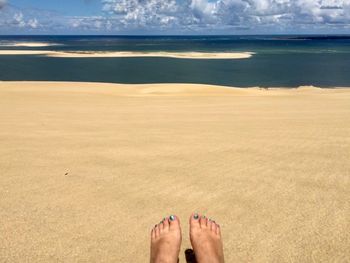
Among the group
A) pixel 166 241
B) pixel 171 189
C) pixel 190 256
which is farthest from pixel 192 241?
pixel 171 189

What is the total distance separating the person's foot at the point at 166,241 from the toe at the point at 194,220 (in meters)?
0.09

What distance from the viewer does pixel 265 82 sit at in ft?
76.2

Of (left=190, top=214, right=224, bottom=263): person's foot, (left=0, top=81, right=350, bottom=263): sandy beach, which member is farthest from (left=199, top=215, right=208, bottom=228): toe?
(left=0, top=81, right=350, bottom=263): sandy beach

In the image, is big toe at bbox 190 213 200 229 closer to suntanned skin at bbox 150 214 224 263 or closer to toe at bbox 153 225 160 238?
suntanned skin at bbox 150 214 224 263

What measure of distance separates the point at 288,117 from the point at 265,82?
57.6ft

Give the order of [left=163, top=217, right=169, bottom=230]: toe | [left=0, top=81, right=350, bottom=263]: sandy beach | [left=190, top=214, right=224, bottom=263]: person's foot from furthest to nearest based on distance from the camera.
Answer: [left=163, top=217, right=169, bottom=230]: toe → [left=0, top=81, right=350, bottom=263]: sandy beach → [left=190, top=214, right=224, bottom=263]: person's foot

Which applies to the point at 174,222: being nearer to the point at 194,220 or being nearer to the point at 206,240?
the point at 194,220

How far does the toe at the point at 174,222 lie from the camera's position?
2409 millimetres

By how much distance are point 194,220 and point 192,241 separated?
171 mm

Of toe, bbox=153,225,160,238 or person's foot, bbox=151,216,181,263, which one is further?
toe, bbox=153,225,160,238

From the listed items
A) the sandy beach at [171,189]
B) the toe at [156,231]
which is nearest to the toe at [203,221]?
the sandy beach at [171,189]

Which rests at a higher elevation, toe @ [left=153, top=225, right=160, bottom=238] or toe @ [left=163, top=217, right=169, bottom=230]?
toe @ [left=163, top=217, right=169, bottom=230]

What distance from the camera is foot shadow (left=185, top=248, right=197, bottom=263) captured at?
224cm

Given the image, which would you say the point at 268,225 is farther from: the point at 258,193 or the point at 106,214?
the point at 106,214
